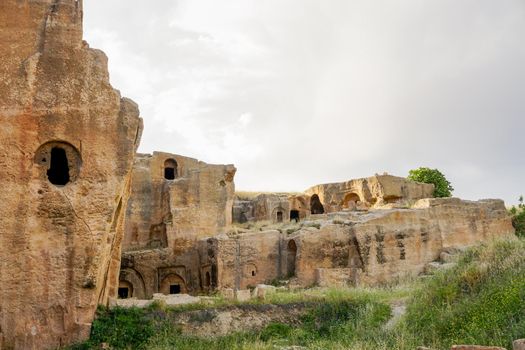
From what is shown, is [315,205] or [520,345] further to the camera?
[315,205]

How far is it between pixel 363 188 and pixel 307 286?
48.5 ft

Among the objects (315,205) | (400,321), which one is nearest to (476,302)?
(400,321)

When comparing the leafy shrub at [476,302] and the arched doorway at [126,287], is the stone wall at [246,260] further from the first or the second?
the leafy shrub at [476,302]

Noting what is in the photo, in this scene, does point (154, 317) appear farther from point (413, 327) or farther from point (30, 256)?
point (413, 327)

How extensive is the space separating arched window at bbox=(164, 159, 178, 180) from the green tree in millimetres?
15637

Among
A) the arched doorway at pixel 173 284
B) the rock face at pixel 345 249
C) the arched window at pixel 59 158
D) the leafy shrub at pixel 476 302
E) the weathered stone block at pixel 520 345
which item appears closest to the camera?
the weathered stone block at pixel 520 345

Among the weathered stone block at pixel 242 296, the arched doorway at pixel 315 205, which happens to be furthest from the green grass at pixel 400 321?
the arched doorway at pixel 315 205

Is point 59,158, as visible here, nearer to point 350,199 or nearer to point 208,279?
point 208,279

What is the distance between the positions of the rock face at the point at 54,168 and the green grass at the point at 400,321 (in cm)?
117

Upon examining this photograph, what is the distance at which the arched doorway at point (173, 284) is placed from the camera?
27078 millimetres

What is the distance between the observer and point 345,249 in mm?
22766

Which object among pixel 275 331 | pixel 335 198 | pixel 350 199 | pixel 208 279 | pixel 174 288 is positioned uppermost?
pixel 335 198

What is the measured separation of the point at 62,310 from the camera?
1253 cm

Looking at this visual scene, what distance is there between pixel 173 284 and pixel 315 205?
15.6m
